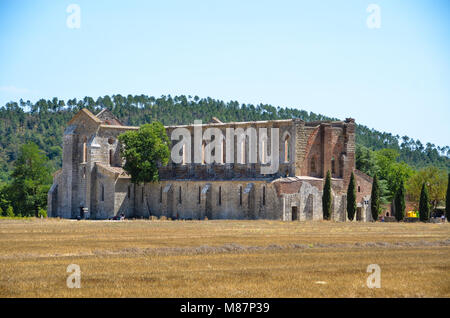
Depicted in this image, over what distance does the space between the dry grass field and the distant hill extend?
10869cm

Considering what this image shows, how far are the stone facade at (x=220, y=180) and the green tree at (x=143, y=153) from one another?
6.74ft

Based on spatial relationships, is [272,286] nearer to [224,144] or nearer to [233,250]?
[233,250]

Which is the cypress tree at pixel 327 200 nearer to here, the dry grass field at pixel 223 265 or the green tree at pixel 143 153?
the green tree at pixel 143 153

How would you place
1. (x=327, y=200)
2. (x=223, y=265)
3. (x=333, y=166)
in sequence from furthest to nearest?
(x=333, y=166) → (x=327, y=200) → (x=223, y=265)

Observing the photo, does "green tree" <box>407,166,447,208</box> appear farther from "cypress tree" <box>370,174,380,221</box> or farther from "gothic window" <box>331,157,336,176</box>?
"cypress tree" <box>370,174,380,221</box>

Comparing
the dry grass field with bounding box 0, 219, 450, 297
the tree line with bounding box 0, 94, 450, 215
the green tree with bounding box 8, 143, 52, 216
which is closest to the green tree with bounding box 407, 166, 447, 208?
the tree line with bounding box 0, 94, 450, 215

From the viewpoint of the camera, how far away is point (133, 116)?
162 meters

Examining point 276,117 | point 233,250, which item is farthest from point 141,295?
point 276,117

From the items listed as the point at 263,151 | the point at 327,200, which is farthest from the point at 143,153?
the point at 327,200

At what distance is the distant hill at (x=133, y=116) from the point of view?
489 feet

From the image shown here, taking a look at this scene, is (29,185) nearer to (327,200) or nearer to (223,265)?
(327,200)

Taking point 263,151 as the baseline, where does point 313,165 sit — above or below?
below

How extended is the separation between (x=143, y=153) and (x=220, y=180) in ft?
28.0
